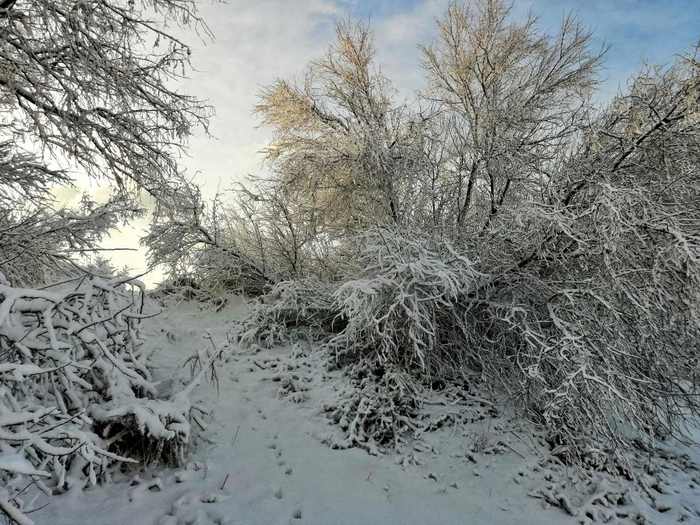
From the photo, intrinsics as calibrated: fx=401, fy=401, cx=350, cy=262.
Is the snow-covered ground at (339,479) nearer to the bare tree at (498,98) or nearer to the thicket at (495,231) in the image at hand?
the thicket at (495,231)

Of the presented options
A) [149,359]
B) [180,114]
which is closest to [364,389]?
[149,359]

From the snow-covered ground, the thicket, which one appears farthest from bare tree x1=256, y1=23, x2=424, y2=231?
the snow-covered ground

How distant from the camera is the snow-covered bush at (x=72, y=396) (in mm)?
1917

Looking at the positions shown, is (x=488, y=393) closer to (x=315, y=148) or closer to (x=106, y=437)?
(x=106, y=437)

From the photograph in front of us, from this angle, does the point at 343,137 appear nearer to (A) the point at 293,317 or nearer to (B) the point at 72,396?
(A) the point at 293,317

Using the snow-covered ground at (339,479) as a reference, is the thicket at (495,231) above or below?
above

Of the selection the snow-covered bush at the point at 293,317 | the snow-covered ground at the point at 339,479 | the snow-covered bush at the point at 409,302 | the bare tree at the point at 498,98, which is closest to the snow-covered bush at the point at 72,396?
the snow-covered ground at the point at 339,479

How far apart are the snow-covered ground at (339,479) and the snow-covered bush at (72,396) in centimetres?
33

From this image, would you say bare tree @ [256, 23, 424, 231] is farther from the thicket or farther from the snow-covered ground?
the snow-covered ground

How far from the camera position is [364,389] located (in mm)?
5312

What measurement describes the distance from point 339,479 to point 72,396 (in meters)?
2.53

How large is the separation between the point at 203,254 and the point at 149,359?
339 cm

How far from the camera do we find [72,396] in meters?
2.86

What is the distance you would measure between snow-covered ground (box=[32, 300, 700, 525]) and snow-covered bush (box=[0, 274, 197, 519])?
1.09ft
